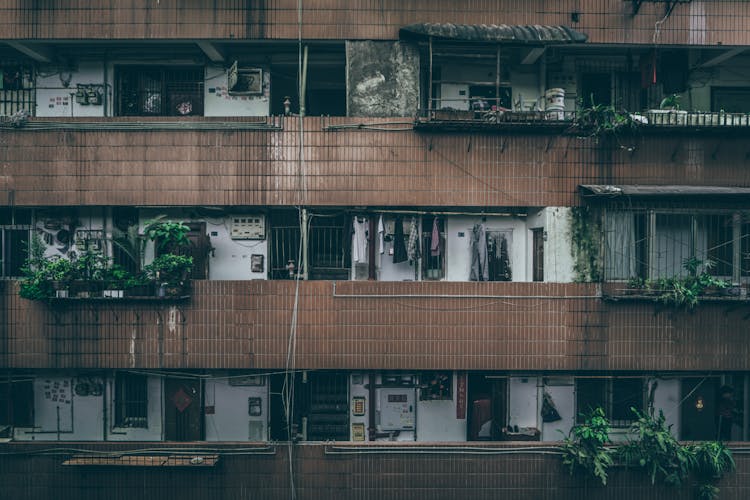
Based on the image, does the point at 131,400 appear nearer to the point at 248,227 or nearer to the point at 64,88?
the point at 248,227

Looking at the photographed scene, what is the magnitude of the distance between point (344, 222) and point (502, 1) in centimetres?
593

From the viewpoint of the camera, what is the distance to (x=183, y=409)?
9.95m

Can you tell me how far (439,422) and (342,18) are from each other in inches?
368

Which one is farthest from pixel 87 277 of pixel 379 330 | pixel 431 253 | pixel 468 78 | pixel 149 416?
pixel 468 78

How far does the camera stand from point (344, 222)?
387 inches

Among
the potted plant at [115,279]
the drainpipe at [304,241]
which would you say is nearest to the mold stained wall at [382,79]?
the drainpipe at [304,241]

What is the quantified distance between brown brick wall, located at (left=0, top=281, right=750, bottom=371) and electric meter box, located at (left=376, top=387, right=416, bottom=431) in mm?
1271

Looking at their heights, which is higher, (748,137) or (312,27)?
(312,27)

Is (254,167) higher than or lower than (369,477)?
higher

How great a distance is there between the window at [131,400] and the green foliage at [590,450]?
942 cm

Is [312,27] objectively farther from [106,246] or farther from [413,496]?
[413,496]

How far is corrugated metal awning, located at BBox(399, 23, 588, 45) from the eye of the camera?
8.95 m

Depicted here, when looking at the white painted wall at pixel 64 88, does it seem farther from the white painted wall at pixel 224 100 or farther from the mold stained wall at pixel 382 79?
the mold stained wall at pixel 382 79

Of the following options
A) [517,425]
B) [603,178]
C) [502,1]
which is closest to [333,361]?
[517,425]
